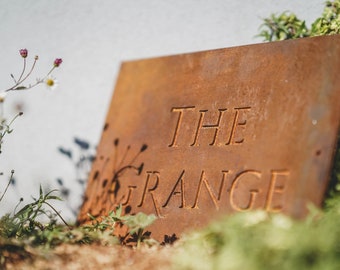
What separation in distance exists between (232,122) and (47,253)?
110cm

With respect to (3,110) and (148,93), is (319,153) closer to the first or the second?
(148,93)

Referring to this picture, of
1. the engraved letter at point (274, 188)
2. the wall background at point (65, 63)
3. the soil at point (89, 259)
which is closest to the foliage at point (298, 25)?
the wall background at point (65, 63)

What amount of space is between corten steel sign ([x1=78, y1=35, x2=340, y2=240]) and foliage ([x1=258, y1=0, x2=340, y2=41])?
1.06 feet

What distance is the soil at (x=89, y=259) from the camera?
1.47m

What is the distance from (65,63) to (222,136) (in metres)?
1.42

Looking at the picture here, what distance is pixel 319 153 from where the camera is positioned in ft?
5.56

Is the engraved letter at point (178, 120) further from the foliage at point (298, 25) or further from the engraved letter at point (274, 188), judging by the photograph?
the foliage at point (298, 25)

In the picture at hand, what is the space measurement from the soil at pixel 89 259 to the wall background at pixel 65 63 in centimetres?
113

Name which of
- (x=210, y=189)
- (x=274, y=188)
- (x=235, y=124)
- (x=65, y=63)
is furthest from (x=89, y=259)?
(x=65, y=63)

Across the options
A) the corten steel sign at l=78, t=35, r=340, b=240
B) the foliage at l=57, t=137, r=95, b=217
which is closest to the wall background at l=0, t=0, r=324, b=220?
the foliage at l=57, t=137, r=95, b=217

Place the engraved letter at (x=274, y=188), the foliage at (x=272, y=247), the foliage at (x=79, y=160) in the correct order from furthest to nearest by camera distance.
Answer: the foliage at (x=79, y=160), the engraved letter at (x=274, y=188), the foliage at (x=272, y=247)

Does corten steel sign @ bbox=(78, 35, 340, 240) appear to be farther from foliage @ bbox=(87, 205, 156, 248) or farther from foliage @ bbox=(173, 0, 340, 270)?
foliage @ bbox=(173, 0, 340, 270)

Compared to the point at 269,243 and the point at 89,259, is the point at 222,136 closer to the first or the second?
the point at 269,243

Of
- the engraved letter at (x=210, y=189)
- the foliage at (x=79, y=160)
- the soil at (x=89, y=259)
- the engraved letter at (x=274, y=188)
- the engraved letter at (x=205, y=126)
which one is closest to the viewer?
the soil at (x=89, y=259)
